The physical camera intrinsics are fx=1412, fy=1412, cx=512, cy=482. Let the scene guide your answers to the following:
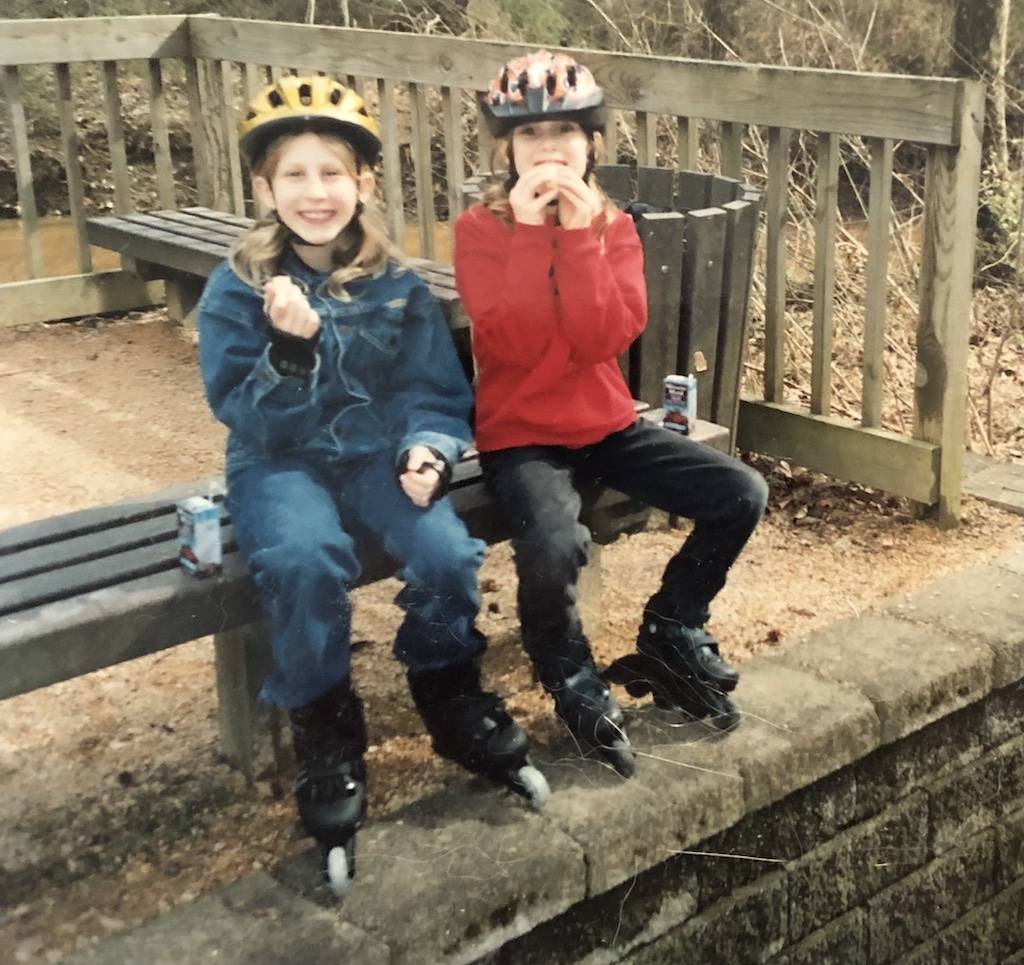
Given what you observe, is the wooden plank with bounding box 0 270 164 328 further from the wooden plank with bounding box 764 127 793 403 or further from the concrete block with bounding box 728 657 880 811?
the concrete block with bounding box 728 657 880 811

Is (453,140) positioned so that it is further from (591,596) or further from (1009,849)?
(1009,849)

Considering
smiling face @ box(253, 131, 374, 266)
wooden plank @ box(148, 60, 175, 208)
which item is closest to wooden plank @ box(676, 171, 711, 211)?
smiling face @ box(253, 131, 374, 266)

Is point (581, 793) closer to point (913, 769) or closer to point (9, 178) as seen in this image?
point (913, 769)

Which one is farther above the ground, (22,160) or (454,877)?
(22,160)

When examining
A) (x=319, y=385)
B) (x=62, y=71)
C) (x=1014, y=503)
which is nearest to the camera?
(x=319, y=385)

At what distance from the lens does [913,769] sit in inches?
135

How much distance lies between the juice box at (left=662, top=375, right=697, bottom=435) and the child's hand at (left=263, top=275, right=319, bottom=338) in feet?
3.71

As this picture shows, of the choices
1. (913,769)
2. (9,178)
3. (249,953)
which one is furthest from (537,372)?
(9,178)

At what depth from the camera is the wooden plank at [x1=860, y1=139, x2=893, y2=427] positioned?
4012 mm

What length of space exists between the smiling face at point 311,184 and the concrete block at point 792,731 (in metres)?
1.39

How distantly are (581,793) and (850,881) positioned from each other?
92 cm

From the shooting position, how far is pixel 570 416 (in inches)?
114

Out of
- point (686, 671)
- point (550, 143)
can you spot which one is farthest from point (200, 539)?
point (686, 671)

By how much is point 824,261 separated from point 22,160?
3.35 m
